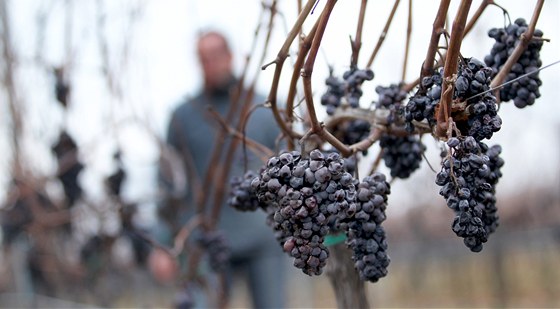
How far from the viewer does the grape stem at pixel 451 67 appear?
2.87 feet

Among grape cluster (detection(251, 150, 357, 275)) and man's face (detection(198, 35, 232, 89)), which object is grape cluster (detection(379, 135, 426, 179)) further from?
man's face (detection(198, 35, 232, 89))

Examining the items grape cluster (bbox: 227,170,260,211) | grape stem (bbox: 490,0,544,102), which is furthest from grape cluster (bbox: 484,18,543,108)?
grape cluster (bbox: 227,170,260,211)

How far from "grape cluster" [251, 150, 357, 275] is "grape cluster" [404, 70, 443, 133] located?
15cm

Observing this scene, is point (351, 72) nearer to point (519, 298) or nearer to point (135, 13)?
point (135, 13)

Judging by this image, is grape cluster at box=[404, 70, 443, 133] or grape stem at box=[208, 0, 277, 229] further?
grape stem at box=[208, 0, 277, 229]

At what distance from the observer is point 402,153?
3.79ft

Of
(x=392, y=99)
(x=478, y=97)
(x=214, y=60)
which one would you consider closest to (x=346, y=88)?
(x=392, y=99)

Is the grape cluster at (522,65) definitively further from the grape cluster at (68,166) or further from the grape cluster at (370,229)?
the grape cluster at (68,166)

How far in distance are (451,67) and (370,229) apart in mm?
254

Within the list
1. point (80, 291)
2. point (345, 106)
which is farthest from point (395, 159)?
point (80, 291)

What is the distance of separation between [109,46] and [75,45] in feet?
1.12

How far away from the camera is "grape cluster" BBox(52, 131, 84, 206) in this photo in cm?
279

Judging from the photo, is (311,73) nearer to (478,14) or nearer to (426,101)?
(426,101)

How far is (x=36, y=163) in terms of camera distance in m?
3.45
